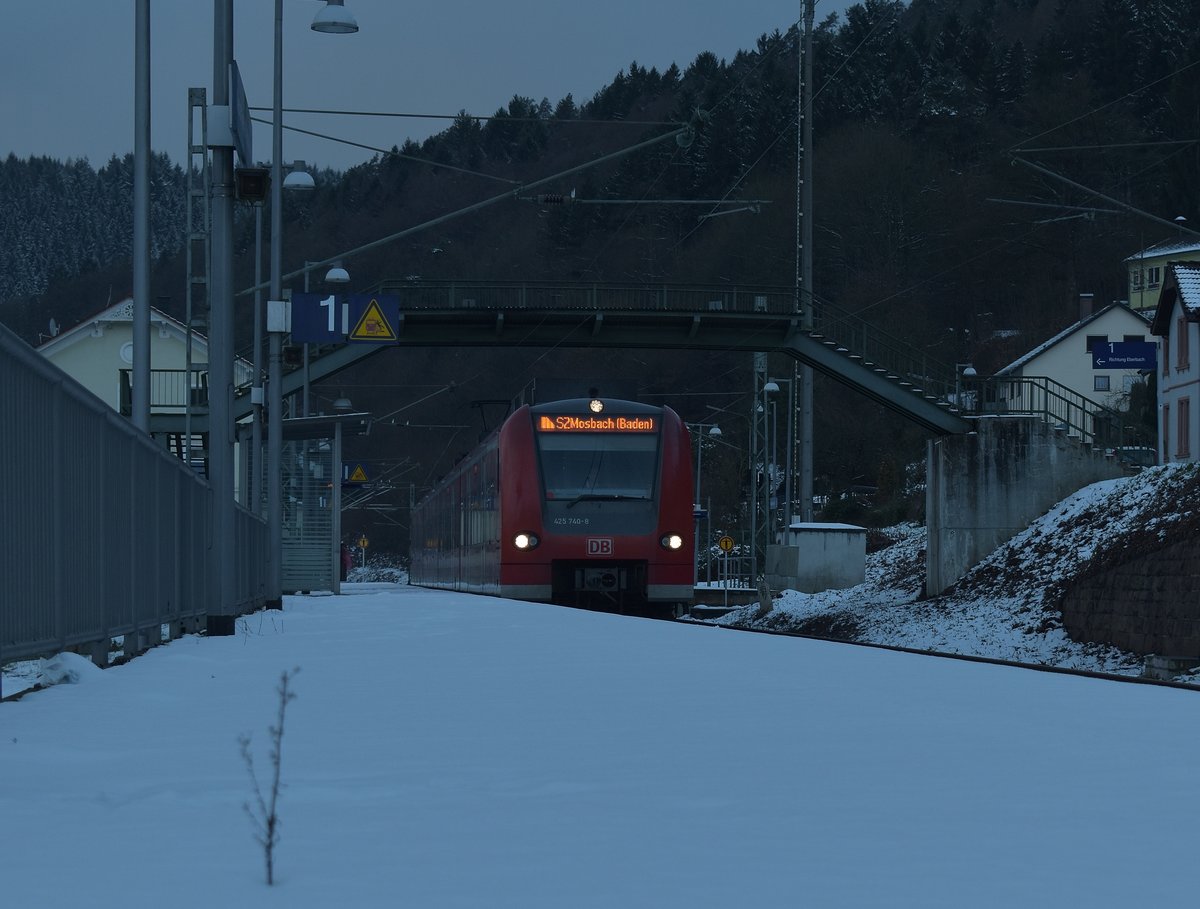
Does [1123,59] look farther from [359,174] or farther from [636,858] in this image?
[636,858]

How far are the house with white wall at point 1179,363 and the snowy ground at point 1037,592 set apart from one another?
1242 cm

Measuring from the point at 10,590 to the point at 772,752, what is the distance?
429 cm

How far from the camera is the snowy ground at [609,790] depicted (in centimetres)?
439

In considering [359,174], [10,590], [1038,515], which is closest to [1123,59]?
[359,174]

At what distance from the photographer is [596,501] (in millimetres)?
29422

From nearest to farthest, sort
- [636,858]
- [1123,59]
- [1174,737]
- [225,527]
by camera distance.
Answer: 1. [636,858]
2. [1174,737]
3. [225,527]
4. [1123,59]


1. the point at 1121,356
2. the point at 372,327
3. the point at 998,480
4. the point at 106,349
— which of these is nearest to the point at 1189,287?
the point at 998,480

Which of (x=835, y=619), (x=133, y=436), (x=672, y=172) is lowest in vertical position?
(x=835, y=619)

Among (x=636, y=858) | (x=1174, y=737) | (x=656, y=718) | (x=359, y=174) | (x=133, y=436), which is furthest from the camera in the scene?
(x=359, y=174)

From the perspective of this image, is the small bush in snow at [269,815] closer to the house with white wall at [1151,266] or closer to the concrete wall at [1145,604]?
the concrete wall at [1145,604]

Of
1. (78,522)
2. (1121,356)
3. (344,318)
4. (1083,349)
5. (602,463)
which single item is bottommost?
(78,522)

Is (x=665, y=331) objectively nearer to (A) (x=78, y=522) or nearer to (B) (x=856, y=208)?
(A) (x=78, y=522)

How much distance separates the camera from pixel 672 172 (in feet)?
345

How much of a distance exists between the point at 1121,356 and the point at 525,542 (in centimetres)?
1420
